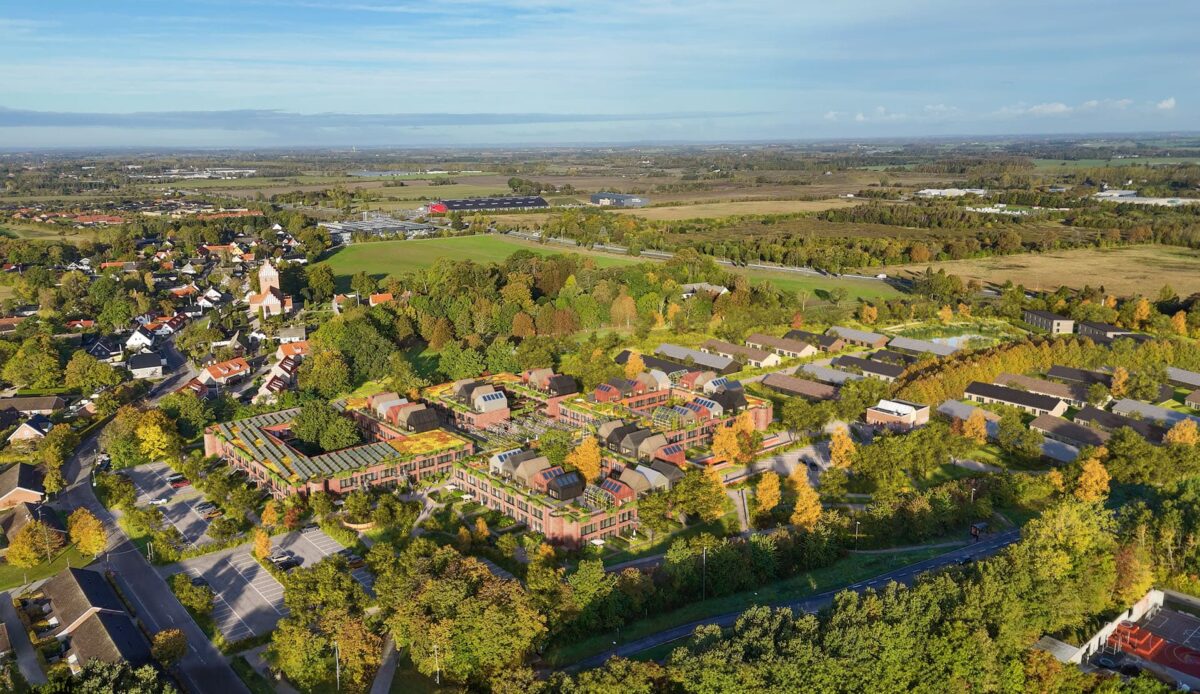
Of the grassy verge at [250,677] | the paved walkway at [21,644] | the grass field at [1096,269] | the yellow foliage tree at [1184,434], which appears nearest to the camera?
the grassy verge at [250,677]

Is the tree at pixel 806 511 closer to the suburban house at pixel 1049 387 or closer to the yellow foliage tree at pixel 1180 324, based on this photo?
the suburban house at pixel 1049 387

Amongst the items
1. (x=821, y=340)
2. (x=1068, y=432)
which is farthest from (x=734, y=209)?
(x=1068, y=432)

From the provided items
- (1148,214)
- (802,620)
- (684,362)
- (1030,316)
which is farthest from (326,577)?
(1148,214)

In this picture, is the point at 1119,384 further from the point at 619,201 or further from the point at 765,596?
the point at 619,201

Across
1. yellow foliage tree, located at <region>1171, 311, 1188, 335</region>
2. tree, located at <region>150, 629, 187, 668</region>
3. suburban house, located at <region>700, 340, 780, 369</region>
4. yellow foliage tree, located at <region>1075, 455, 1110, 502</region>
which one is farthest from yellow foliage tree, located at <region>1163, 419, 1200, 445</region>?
tree, located at <region>150, 629, 187, 668</region>

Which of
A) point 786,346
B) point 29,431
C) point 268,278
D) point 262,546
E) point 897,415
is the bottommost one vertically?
point 262,546

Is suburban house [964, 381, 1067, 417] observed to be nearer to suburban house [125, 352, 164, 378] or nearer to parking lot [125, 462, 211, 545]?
parking lot [125, 462, 211, 545]

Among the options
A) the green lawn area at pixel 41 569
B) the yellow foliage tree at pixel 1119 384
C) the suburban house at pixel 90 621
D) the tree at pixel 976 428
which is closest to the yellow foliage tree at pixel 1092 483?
the tree at pixel 976 428
